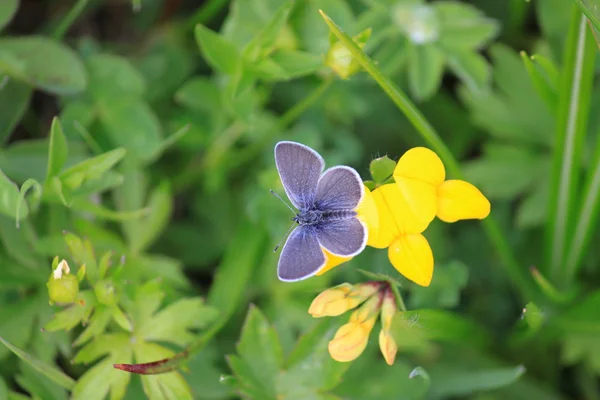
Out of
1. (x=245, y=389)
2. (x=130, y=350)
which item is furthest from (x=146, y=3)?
(x=245, y=389)

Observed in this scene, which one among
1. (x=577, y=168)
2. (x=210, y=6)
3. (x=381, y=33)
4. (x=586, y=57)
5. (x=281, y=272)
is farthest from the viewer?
(x=210, y=6)

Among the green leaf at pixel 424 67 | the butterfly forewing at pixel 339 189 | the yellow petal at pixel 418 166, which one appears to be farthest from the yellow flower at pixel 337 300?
the green leaf at pixel 424 67

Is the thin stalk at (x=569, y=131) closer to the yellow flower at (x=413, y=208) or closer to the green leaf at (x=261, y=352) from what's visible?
the yellow flower at (x=413, y=208)

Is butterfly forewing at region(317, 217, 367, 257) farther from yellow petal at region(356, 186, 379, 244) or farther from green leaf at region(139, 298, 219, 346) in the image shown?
green leaf at region(139, 298, 219, 346)

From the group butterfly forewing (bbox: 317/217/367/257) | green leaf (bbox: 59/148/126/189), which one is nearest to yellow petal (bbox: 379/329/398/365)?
butterfly forewing (bbox: 317/217/367/257)

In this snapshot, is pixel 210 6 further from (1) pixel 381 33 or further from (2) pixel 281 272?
(2) pixel 281 272

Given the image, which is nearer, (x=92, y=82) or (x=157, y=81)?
(x=92, y=82)

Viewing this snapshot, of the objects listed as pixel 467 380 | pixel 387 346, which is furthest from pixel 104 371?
pixel 467 380
